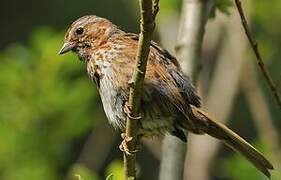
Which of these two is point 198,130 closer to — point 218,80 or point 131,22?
point 218,80

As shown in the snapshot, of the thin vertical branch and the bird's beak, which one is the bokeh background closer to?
the thin vertical branch

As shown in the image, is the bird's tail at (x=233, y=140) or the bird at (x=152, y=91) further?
the bird's tail at (x=233, y=140)

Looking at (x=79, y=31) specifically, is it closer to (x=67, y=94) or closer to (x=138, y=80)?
(x=138, y=80)

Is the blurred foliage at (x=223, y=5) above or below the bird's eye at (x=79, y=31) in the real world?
above

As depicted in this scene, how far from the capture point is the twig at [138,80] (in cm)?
392

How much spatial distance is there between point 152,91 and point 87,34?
0.65 m

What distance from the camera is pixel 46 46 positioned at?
23.3 ft

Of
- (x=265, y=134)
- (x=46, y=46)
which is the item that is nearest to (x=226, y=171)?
(x=265, y=134)

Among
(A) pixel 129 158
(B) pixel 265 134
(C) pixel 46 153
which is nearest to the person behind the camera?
(A) pixel 129 158

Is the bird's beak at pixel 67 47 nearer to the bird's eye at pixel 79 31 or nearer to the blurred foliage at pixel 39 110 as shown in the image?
the bird's eye at pixel 79 31

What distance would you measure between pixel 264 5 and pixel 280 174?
1.70 m

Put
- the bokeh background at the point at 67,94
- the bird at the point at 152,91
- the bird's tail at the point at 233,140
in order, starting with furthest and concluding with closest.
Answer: the bokeh background at the point at 67,94 < the bird's tail at the point at 233,140 < the bird at the point at 152,91

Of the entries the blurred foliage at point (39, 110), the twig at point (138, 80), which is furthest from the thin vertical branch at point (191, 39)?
the blurred foliage at point (39, 110)

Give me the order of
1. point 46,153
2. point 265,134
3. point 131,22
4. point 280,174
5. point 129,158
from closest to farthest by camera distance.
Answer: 1. point 129,158
2. point 280,174
3. point 265,134
4. point 46,153
5. point 131,22
